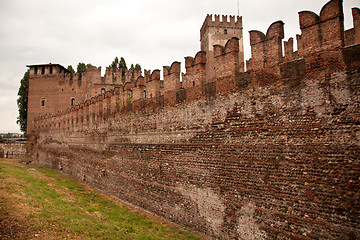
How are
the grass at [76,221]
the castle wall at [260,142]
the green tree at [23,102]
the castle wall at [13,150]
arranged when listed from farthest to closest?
the green tree at [23,102], the castle wall at [13,150], the grass at [76,221], the castle wall at [260,142]

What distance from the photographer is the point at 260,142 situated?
633cm

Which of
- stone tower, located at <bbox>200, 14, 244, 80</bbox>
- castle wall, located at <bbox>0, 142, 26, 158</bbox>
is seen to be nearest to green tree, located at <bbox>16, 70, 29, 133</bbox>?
castle wall, located at <bbox>0, 142, 26, 158</bbox>

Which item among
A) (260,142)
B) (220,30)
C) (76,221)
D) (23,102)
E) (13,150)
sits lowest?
(76,221)

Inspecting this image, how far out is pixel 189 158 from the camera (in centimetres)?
834

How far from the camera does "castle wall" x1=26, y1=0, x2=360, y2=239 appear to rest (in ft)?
16.6

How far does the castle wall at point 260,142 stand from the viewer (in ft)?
16.6

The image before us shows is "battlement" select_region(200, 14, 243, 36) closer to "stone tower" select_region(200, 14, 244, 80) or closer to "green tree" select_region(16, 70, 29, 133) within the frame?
"stone tower" select_region(200, 14, 244, 80)

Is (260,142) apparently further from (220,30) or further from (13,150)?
(13,150)

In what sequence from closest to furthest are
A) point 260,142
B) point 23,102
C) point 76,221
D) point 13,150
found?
point 260,142, point 76,221, point 13,150, point 23,102

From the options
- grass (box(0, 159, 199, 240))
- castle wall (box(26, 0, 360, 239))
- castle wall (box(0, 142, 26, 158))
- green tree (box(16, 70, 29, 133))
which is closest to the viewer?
castle wall (box(26, 0, 360, 239))

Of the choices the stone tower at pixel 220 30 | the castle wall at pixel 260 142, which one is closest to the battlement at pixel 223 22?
the stone tower at pixel 220 30

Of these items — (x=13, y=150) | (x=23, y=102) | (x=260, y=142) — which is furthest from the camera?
(x=23, y=102)

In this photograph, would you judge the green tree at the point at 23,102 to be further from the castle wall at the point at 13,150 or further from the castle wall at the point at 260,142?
the castle wall at the point at 260,142

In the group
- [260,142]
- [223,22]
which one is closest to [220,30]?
[223,22]
